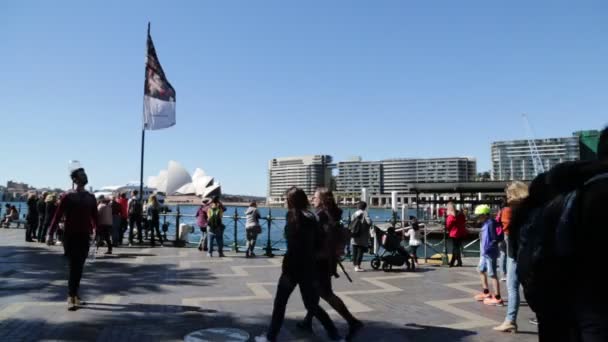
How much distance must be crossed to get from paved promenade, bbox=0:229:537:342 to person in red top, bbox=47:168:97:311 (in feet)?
1.38

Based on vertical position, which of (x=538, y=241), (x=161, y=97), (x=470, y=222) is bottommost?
(x=470, y=222)

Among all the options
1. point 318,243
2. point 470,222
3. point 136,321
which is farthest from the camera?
point 470,222

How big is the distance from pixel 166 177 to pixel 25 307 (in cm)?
9660

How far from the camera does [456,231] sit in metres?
11.6

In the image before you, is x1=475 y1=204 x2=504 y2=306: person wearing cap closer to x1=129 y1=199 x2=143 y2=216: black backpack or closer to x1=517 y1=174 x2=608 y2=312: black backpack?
x1=517 y1=174 x2=608 y2=312: black backpack

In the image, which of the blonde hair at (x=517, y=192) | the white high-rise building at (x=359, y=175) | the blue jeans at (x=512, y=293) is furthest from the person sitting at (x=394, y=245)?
the white high-rise building at (x=359, y=175)

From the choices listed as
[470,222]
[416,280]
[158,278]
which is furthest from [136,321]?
[470,222]

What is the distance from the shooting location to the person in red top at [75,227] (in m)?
6.02

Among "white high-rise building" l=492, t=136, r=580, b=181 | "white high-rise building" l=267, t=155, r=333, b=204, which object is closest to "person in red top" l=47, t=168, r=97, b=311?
"white high-rise building" l=267, t=155, r=333, b=204

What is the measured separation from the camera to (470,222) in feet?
140

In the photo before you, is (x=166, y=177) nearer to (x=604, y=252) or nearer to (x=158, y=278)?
(x=158, y=278)

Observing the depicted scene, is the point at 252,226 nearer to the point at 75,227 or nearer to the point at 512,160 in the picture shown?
the point at 75,227

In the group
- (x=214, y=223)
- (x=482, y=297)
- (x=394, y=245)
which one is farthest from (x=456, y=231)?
(x=214, y=223)

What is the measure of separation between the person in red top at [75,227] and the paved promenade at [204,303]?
421mm
